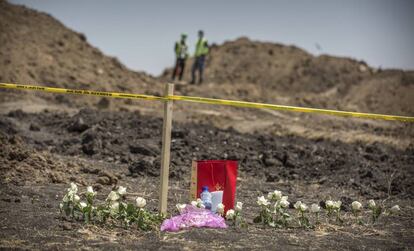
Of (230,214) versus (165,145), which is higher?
(165,145)

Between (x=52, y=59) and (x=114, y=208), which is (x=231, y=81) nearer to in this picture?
(x=52, y=59)

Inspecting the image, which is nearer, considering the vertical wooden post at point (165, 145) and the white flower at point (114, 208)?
the white flower at point (114, 208)

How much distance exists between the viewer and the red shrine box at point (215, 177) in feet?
22.5

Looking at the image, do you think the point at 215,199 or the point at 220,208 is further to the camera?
the point at 215,199

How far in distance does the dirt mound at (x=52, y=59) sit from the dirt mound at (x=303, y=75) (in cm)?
733

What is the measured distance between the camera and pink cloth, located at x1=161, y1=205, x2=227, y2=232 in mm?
6172

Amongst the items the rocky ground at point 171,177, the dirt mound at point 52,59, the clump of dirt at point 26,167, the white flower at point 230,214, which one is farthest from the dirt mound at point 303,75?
the white flower at point 230,214

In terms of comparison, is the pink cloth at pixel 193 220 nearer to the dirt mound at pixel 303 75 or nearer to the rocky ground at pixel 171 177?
the rocky ground at pixel 171 177

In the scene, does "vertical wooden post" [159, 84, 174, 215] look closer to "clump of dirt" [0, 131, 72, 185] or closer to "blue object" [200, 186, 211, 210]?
"blue object" [200, 186, 211, 210]

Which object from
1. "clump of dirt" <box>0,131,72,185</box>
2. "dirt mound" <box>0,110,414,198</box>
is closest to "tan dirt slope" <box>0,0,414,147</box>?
"dirt mound" <box>0,110,414,198</box>

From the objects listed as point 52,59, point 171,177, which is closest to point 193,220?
point 171,177

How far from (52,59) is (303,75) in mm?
19617

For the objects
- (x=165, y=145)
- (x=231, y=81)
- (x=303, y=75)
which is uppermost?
(x=303, y=75)

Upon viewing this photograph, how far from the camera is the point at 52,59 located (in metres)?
27.5
